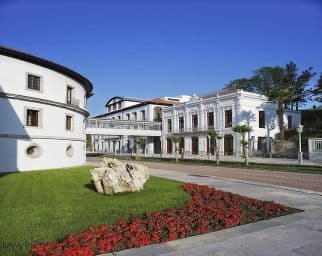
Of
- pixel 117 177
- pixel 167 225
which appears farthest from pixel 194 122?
pixel 167 225

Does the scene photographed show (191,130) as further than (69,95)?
Yes

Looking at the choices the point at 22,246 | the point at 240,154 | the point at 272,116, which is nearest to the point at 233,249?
the point at 22,246

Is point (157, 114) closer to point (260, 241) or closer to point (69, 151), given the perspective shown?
point (69, 151)

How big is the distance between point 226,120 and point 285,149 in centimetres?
1072

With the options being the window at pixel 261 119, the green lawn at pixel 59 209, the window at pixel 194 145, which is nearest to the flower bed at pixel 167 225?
the green lawn at pixel 59 209

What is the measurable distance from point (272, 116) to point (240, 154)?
409 inches

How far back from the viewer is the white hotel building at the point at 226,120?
44469 mm

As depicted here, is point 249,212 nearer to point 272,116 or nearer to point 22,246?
point 22,246

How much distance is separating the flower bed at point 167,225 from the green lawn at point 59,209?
59cm

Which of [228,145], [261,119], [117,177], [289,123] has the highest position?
[261,119]

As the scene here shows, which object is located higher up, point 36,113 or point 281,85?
point 281,85

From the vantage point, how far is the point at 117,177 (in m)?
11.3

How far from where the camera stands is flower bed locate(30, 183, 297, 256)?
534cm

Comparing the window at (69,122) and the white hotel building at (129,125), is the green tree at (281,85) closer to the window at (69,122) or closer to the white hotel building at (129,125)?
the white hotel building at (129,125)
